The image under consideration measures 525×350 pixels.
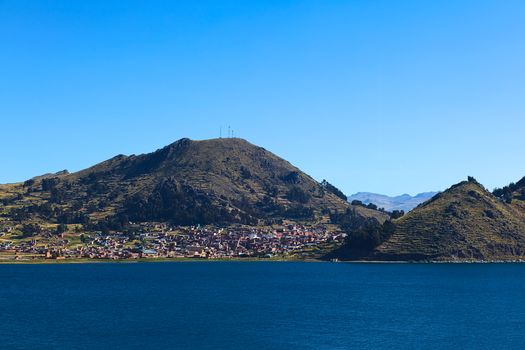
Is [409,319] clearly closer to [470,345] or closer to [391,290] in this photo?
[470,345]

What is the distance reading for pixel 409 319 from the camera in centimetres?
11975

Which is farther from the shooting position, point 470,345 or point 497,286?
point 497,286

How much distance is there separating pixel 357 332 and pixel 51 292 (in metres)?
95.1

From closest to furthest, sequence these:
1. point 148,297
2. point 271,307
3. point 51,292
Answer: point 271,307 < point 148,297 < point 51,292

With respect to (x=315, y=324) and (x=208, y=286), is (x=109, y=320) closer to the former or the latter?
(x=315, y=324)

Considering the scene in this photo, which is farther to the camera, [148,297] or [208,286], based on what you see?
[208,286]

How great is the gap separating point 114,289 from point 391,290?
75.4 metres

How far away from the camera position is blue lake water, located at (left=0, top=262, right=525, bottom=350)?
97438mm

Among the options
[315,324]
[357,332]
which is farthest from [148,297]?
[357,332]

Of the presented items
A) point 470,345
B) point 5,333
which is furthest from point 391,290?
point 5,333

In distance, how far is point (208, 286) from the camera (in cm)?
18788

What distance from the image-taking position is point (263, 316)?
4840 inches

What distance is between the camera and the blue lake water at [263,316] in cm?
9744

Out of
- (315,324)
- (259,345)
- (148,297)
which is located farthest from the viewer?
(148,297)
